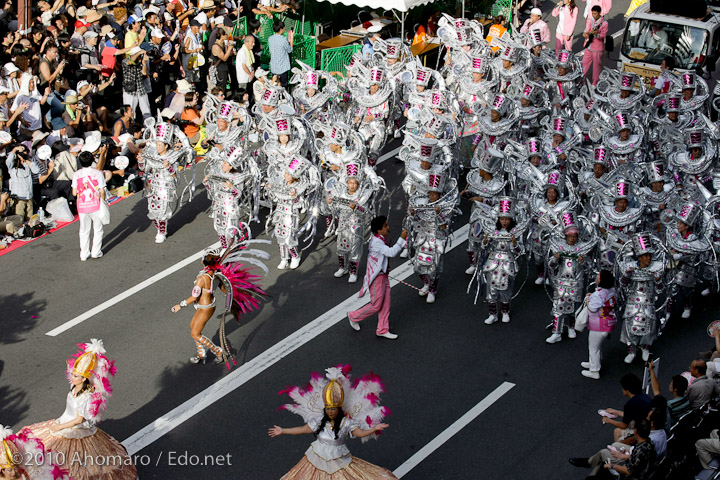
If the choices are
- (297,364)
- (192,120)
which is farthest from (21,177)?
(297,364)

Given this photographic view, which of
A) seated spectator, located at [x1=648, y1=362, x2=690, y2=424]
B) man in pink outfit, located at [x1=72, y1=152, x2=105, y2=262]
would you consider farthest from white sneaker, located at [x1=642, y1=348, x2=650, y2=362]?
man in pink outfit, located at [x1=72, y1=152, x2=105, y2=262]

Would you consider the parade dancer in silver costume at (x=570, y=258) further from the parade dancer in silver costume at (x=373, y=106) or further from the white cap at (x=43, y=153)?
the white cap at (x=43, y=153)

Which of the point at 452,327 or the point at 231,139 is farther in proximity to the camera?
the point at 231,139

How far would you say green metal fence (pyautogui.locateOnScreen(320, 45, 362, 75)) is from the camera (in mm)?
21938

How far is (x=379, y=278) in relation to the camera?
13.2 metres

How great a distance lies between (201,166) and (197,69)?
3245mm

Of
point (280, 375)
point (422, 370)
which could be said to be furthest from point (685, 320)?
point (280, 375)

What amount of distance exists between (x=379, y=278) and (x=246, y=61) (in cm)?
927

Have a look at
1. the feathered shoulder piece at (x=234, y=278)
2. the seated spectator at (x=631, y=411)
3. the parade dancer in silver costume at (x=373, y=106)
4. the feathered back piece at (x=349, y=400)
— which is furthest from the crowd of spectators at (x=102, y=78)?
the seated spectator at (x=631, y=411)

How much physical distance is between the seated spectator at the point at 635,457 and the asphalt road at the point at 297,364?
3.22 ft

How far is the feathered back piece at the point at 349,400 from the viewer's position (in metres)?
9.76

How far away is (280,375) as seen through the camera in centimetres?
1283

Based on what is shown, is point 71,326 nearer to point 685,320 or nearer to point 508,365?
point 508,365

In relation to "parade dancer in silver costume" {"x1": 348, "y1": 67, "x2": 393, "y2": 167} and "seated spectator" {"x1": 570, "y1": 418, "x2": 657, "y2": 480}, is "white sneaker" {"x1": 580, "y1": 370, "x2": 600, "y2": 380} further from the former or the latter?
"parade dancer in silver costume" {"x1": 348, "y1": 67, "x2": 393, "y2": 167}
